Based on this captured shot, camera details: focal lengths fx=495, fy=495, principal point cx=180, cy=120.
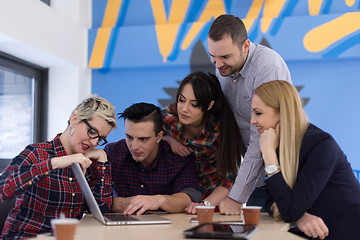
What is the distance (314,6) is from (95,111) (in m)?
3.20

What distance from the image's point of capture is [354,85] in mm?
4574

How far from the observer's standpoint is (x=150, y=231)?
1648 mm

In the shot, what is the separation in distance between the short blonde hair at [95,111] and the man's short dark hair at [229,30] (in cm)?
70

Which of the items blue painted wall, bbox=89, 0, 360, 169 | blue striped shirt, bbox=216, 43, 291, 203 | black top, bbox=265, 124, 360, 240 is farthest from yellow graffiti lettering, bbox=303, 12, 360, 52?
black top, bbox=265, 124, 360, 240

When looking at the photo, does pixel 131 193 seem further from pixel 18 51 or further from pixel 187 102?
pixel 18 51

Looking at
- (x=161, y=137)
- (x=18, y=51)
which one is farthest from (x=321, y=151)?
(x=18, y=51)

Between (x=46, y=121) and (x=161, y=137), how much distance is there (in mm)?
2710

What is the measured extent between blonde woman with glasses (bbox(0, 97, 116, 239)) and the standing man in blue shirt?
65 centimetres

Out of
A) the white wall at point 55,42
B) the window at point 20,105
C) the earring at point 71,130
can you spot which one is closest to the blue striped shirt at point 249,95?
the earring at point 71,130

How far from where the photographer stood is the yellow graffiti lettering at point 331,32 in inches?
174

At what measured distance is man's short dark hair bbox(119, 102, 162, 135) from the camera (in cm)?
263

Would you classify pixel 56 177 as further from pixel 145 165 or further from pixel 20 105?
pixel 20 105

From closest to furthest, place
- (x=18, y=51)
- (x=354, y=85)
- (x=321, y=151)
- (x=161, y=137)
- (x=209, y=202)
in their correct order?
(x=321, y=151) < (x=209, y=202) < (x=161, y=137) < (x=18, y=51) < (x=354, y=85)

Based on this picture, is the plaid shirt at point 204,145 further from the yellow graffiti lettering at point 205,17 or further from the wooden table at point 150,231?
the yellow graffiti lettering at point 205,17
